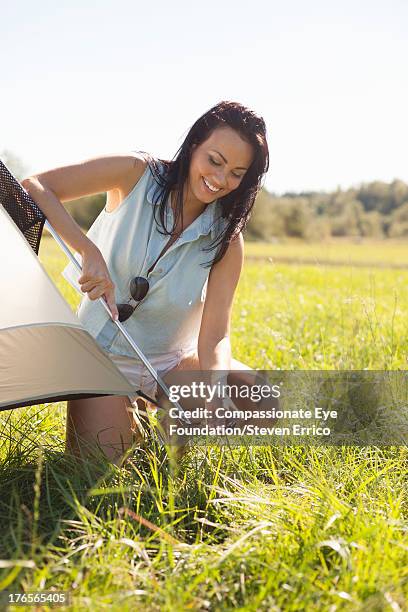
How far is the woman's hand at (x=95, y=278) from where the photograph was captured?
2688mm

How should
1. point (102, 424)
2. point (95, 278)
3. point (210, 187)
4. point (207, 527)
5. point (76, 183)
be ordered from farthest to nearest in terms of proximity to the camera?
1. point (210, 187)
2. point (76, 183)
3. point (102, 424)
4. point (95, 278)
5. point (207, 527)

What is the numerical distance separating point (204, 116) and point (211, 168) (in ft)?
0.76

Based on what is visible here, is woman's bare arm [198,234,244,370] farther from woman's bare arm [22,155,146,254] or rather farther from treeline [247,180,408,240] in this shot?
treeline [247,180,408,240]

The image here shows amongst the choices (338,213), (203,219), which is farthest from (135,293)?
(338,213)

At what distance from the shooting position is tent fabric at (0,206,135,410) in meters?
2.45

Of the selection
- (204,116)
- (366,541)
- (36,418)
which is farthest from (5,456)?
(204,116)

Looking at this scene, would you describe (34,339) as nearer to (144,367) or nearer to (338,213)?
(144,367)

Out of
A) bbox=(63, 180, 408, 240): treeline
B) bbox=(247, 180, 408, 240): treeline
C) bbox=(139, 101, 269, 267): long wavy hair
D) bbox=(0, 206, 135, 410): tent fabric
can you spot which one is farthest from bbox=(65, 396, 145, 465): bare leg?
bbox=(247, 180, 408, 240): treeline

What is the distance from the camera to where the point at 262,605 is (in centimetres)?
191

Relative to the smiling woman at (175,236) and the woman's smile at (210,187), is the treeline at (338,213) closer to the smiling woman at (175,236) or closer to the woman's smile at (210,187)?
the smiling woman at (175,236)

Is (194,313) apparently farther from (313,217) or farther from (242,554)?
(313,217)

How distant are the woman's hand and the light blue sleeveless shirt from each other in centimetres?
34

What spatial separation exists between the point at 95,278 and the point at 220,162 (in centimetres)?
73

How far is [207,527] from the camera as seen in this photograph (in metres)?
2.38
